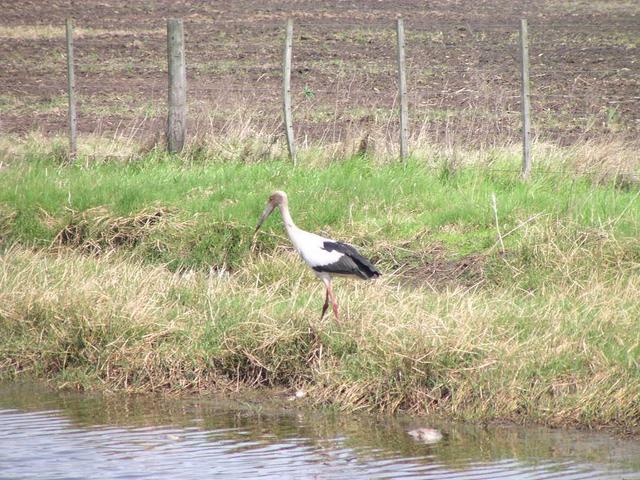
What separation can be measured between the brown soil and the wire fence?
0.04 metres

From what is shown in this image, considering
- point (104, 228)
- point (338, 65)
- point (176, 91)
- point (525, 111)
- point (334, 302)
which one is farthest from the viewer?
point (338, 65)

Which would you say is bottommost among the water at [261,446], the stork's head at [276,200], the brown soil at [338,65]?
the water at [261,446]

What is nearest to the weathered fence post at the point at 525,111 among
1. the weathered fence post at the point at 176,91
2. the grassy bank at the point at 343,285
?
the grassy bank at the point at 343,285

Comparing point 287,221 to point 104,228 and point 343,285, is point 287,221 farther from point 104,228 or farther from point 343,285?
point 104,228

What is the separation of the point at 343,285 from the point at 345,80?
10.4 m

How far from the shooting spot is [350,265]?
843cm

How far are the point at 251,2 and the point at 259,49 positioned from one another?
6.50 metres

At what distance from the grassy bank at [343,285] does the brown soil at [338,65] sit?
153cm

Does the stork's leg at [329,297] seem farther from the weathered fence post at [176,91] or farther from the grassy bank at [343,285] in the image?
the weathered fence post at [176,91]

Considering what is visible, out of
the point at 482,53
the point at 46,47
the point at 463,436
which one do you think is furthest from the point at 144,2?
the point at 463,436

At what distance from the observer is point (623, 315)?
776 cm

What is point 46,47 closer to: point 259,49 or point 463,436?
point 259,49

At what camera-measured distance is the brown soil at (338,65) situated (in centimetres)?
1580

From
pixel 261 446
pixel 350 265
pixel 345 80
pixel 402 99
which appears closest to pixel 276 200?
pixel 350 265
